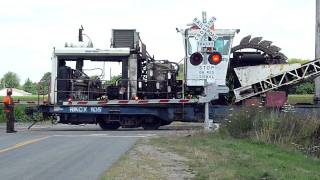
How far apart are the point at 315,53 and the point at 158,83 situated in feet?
25.7

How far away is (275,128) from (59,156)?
6.34m

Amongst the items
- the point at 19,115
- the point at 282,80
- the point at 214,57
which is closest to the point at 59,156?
the point at 214,57

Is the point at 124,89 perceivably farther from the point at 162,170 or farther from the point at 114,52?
the point at 162,170

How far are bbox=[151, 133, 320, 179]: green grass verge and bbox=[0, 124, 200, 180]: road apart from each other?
5.34 feet

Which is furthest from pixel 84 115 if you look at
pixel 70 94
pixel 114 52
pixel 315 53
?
pixel 315 53

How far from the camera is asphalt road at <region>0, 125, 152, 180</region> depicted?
1112 centimetres

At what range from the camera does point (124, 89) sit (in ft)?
81.6

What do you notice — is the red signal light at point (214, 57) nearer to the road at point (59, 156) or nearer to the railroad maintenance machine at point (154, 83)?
the road at point (59, 156)

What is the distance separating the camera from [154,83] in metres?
25.0

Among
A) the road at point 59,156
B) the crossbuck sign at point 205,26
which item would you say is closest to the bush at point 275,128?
the crossbuck sign at point 205,26

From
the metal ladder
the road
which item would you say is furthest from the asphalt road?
the metal ladder

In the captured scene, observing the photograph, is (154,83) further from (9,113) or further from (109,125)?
(9,113)

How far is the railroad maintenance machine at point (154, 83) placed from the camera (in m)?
24.2

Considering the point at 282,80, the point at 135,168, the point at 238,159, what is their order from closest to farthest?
1. the point at 135,168
2. the point at 238,159
3. the point at 282,80
